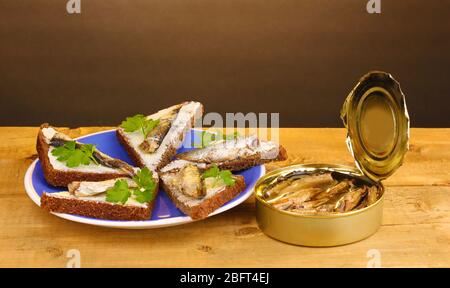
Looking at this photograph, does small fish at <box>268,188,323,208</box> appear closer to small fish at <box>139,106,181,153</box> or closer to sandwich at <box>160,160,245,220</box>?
sandwich at <box>160,160,245,220</box>

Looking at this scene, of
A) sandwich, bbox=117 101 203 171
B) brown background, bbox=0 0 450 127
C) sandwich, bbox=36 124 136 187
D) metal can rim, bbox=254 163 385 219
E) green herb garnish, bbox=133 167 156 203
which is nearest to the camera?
metal can rim, bbox=254 163 385 219

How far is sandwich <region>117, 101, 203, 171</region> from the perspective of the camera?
77.0 inches

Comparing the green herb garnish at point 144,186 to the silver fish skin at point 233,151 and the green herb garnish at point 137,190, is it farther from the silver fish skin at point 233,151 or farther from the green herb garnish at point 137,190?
the silver fish skin at point 233,151

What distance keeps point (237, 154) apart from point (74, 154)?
1.36 ft

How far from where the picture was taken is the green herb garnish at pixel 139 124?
6.70 feet

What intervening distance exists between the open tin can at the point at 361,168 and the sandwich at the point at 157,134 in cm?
38

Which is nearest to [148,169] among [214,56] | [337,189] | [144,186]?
[144,186]

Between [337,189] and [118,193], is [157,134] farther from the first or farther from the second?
[337,189]

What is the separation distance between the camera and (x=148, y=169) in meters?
1.71

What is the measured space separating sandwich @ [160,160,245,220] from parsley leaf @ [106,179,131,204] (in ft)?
0.39

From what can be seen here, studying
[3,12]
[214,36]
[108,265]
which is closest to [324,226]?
[108,265]

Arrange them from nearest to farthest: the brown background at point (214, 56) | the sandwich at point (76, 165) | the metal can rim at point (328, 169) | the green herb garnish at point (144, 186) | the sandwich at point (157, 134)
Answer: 1. the metal can rim at point (328, 169)
2. the green herb garnish at point (144, 186)
3. the sandwich at point (76, 165)
4. the sandwich at point (157, 134)
5. the brown background at point (214, 56)

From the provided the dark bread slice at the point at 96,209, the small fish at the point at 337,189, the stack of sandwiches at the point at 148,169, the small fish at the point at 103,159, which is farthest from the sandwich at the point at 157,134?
the small fish at the point at 337,189

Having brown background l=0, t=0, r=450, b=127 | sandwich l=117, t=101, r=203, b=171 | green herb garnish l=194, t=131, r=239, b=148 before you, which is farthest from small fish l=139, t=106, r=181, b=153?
brown background l=0, t=0, r=450, b=127
